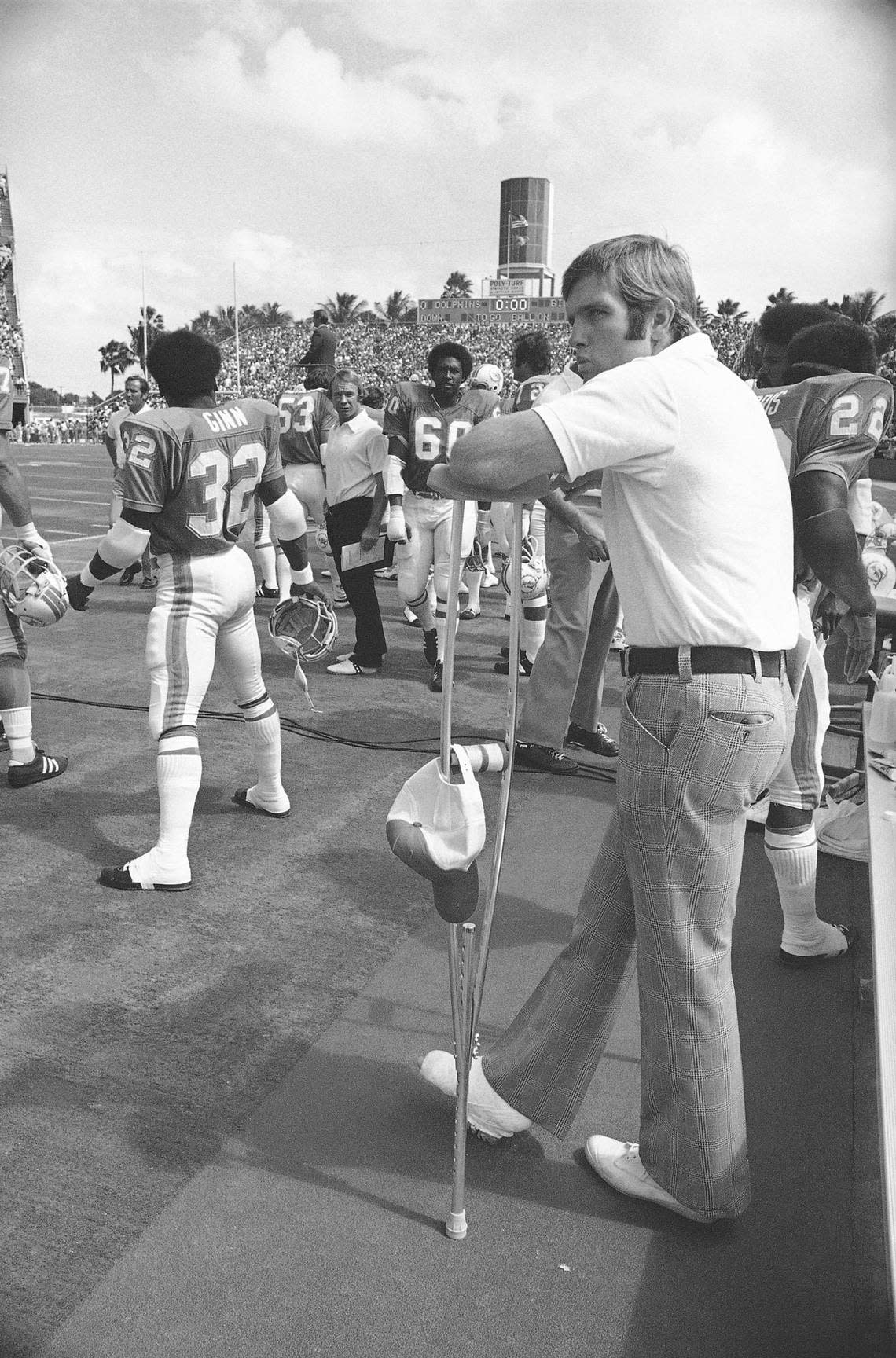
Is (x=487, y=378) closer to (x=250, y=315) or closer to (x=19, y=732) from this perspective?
(x=19, y=732)

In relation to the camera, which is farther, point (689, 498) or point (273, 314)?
point (273, 314)

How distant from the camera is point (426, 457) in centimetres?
744

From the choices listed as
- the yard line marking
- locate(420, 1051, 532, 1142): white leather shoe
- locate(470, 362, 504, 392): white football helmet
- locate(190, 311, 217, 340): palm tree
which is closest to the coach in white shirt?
locate(420, 1051, 532, 1142): white leather shoe

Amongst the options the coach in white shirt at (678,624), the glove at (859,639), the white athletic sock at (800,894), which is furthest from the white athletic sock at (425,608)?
the coach in white shirt at (678,624)

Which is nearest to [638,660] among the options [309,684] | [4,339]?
[309,684]

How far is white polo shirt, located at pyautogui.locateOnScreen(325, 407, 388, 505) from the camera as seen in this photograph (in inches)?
318

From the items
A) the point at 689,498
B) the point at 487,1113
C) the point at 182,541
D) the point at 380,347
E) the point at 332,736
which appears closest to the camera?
the point at 689,498

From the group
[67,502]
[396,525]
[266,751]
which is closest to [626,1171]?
[266,751]

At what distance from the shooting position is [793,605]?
234cm

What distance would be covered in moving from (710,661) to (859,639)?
5.39 ft

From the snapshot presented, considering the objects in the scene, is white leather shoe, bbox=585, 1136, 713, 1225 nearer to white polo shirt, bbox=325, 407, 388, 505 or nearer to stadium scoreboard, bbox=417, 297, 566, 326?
white polo shirt, bbox=325, 407, 388, 505

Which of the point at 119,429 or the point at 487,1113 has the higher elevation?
the point at 119,429

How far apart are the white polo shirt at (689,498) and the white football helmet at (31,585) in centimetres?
327

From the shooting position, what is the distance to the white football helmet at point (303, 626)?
5.02m
